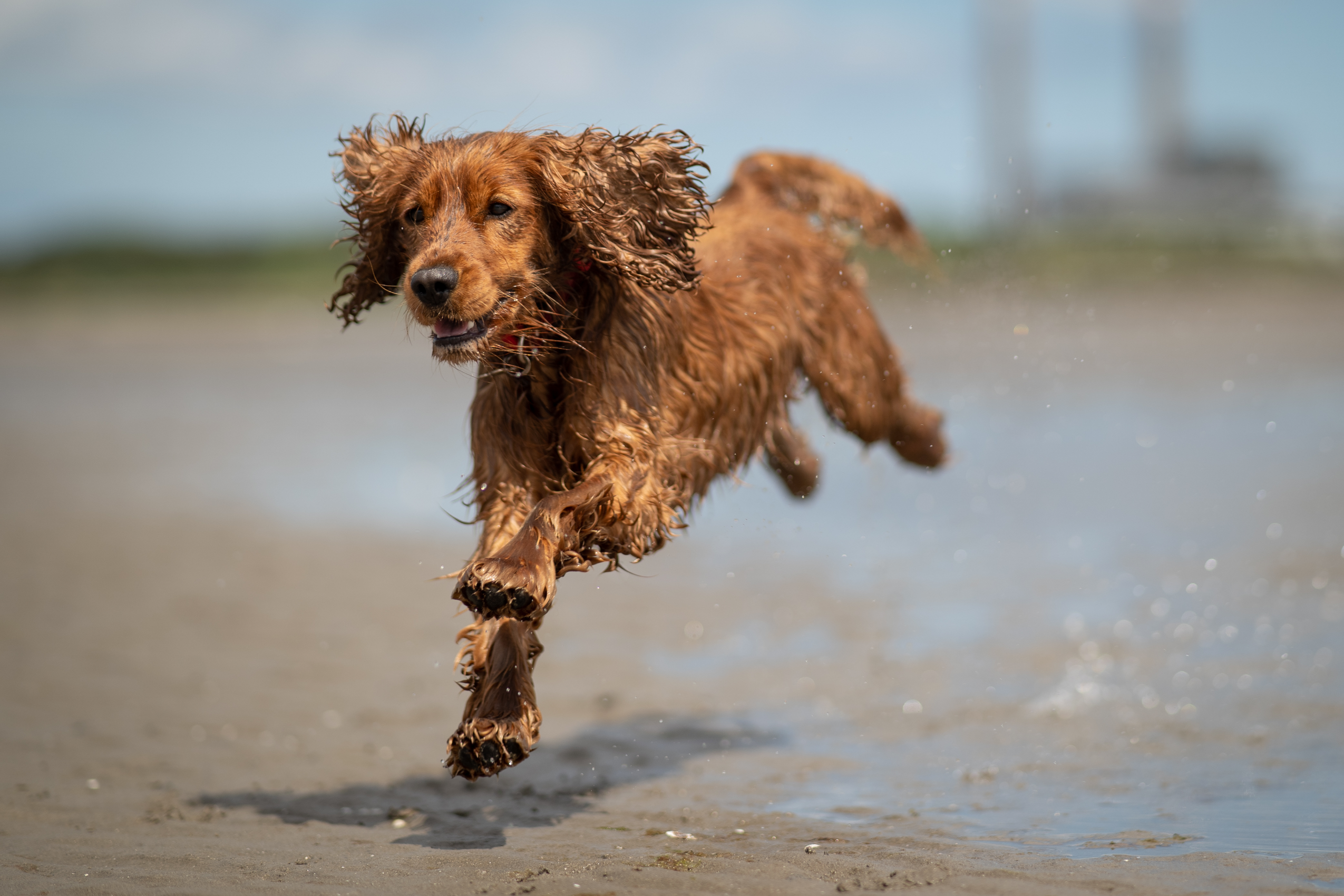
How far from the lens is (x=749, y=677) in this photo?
6.46 m

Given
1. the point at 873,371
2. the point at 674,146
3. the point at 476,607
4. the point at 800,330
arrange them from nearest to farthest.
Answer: the point at 476,607, the point at 674,146, the point at 800,330, the point at 873,371

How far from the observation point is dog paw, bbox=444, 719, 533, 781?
3910 millimetres

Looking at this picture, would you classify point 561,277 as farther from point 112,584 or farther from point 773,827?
point 112,584

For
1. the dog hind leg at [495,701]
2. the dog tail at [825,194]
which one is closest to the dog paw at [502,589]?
the dog hind leg at [495,701]

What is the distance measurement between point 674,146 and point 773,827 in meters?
2.13

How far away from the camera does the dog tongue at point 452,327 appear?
390 cm

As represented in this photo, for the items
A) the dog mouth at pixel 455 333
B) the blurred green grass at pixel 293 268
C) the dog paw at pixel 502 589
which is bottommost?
the dog paw at pixel 502 589

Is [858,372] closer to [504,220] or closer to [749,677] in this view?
[749,677]

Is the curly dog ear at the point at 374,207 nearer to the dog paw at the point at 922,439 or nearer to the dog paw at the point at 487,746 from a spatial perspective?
the dog paw at the point at 487,746

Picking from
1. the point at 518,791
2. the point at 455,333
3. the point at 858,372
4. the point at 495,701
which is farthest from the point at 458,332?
the point at 858,372

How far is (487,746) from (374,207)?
169cm

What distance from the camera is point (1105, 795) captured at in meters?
4.58

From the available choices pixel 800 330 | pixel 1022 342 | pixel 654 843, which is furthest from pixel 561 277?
pixel 1022 342

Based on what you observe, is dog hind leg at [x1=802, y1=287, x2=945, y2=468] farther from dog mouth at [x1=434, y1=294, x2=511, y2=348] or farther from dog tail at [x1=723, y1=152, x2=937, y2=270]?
dog mouth at [x1=434, y1=294, x2=511, y2=348]
